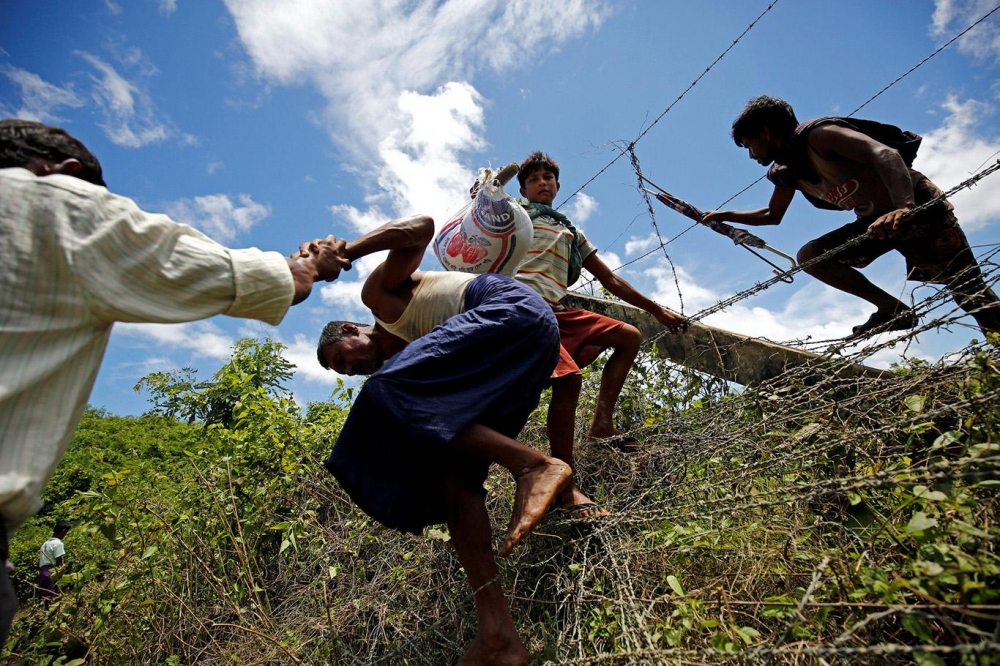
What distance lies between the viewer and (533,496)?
76.4 inches

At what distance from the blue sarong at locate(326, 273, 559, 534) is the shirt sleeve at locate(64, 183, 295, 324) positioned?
55cm

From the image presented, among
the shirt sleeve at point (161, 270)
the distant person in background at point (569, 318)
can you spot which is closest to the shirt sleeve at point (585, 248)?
the distant person in background at point (569, 318)

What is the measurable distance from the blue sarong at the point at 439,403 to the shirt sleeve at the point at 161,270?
554 mm

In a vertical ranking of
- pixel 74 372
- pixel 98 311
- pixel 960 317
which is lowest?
pixel 74 372

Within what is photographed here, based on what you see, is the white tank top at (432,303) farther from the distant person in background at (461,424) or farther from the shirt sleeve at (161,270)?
the shirt sleeve at (161,270)

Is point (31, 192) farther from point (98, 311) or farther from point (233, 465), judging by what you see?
point (233, 465)

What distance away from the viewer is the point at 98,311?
134 centimetres

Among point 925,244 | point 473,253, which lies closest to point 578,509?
point 473,253

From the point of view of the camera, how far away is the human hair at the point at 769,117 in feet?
11.1

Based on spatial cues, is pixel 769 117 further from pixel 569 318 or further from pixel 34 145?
pixel 34 145

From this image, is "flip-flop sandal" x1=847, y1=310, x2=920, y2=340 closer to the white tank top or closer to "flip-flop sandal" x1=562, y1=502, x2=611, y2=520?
"flip-flop sandal" x1=562, y1=502, x2=611, y2=520

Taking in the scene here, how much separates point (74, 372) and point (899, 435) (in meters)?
2.69


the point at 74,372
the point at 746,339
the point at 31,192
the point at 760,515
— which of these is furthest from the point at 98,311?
the point at 746,339

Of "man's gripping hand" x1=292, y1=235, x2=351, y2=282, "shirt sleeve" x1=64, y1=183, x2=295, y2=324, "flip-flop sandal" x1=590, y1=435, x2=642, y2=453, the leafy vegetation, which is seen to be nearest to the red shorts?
"flip-flop sandal" x1=590, y1=435, x2=642, y2=453
